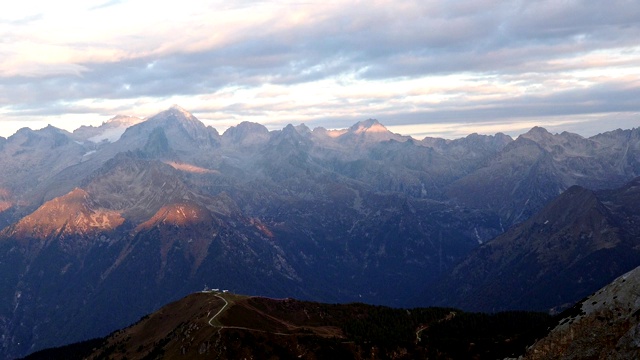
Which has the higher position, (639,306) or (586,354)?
(639,306)

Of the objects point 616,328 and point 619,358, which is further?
point 616,328

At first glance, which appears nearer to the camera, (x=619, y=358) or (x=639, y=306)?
(x=619, y=358)

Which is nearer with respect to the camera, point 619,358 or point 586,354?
point 619,358
